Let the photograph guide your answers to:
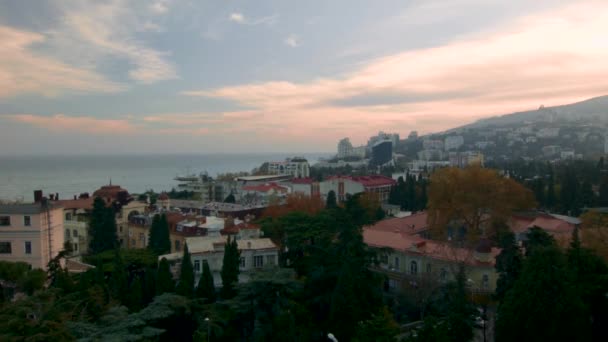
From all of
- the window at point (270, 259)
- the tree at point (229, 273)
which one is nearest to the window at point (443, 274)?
the window at point (270, 259)

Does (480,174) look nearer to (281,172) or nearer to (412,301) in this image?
(412,301)

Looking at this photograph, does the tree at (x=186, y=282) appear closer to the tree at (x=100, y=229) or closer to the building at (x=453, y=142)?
the tree at (x=100, y=229)

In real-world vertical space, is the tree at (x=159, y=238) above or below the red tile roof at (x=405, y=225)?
above

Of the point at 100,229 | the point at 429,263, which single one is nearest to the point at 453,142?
the point at 429,263

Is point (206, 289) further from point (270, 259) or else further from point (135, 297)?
point (270, 259)

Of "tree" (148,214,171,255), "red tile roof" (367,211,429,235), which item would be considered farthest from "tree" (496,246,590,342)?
"tree" (148,214,171,255)

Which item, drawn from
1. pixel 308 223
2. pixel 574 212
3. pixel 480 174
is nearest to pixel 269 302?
pixel 308 223

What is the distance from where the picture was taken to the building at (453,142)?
13888cm

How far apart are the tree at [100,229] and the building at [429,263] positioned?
492 inches

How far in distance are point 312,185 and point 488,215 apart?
24929mm

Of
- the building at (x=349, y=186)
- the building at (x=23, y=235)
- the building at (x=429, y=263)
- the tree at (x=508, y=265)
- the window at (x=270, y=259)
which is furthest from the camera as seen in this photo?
the building at (x=349, y=186)

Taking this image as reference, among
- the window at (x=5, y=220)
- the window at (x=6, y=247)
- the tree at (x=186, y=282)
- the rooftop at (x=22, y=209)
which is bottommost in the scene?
the tree at (x=186, y=282)

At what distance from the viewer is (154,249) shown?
20062 mm

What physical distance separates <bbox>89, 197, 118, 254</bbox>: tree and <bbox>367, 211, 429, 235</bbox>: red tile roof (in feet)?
42.2
